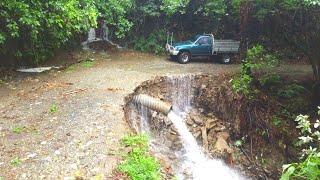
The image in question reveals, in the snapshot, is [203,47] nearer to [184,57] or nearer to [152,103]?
[184,57]

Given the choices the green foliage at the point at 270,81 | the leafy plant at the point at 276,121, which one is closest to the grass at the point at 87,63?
the green foliage at the point at 270,81

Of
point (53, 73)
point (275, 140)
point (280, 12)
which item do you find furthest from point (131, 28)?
point (275, 140)

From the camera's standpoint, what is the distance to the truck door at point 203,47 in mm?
17062

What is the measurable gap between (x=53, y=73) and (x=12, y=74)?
5.08ft

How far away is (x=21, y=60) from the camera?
14.9 m

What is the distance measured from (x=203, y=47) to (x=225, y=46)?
1.13m

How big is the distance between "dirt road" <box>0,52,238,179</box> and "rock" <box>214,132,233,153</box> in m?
3.38

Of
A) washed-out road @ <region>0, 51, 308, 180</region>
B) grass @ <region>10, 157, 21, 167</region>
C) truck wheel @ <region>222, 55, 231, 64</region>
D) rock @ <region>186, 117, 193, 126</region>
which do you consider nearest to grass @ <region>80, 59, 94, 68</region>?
washed-out road @ <region>0, 51, 308, 180</region>

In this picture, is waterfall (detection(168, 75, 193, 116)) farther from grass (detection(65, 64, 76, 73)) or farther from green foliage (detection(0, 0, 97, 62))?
grass (detection(65, 64, 76, 73))

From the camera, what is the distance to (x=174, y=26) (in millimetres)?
19828

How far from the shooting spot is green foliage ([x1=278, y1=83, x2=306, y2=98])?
12.7 m

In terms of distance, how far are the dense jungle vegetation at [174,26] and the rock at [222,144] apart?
1763 millimetres

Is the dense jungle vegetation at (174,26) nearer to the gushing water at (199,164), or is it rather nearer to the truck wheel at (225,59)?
the truck wheel at (225,59)

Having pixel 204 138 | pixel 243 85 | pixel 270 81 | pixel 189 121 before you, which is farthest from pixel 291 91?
pixel 189 121
